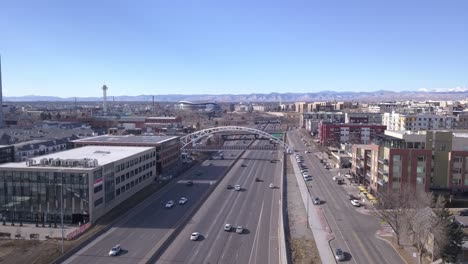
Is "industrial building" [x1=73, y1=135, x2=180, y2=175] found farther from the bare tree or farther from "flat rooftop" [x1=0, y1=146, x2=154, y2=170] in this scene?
the bare tree

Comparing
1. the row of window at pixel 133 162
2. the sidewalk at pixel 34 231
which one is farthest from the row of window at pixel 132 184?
the sidewalk at pixel 34 231

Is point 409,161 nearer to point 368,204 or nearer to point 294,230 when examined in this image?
point 368,204

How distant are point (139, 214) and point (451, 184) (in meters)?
30.7

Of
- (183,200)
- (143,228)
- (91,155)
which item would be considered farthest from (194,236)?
(91,155)

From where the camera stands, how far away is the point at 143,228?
36.4 m

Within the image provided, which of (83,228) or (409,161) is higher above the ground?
(409,161)

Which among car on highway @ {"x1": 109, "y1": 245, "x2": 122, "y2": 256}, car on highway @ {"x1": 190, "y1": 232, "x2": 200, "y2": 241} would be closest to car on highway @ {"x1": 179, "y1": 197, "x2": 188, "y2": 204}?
car on highway @ {"x1": 190, "y1": 232, "x2": 200, "y2": 241}

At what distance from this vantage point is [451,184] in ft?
143

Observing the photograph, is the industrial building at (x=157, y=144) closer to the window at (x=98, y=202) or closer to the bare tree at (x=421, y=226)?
the window at (x=98, y=202)

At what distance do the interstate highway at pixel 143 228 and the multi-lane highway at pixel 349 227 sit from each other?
1325 cm

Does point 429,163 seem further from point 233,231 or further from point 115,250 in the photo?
point 115,250

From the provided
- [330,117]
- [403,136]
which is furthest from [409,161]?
[330,117]

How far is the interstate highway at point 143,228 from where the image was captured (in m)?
29.8

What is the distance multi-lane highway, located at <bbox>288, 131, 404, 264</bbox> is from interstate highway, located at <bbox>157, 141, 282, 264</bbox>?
480 cm
